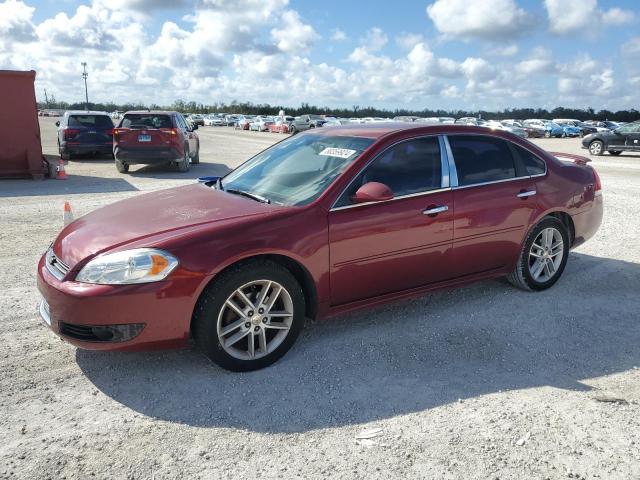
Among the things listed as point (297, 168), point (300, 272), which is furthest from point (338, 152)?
point (300, 272)

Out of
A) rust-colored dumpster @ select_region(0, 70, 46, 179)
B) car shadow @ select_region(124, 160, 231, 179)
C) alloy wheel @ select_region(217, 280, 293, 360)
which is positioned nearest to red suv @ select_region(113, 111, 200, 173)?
car shadow @ select_region(124, 160, 231, 179)

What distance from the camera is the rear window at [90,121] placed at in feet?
57.1

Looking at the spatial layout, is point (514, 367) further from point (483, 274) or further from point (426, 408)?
point (483, 274)

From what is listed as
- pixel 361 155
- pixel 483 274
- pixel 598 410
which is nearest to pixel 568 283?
pixel 483 274

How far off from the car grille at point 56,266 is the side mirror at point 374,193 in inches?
78.7

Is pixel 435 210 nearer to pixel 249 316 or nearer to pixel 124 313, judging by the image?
pixel 249 316

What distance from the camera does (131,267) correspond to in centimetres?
318

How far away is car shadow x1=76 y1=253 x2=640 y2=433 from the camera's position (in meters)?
3.14

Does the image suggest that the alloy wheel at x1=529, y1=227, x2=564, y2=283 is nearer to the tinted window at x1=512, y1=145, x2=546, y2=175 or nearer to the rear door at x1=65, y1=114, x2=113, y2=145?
the tinted window at x1=512, y1=145, x2=546, y2=175

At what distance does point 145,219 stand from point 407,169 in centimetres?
202

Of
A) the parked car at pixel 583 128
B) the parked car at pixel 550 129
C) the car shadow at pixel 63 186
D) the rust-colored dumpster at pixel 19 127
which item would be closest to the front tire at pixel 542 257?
the car shadow at pixel 63 186

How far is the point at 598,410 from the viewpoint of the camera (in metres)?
3.13

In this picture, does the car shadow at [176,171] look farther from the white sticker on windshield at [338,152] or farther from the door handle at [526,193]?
the door handle at [526,193]

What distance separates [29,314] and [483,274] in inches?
153
